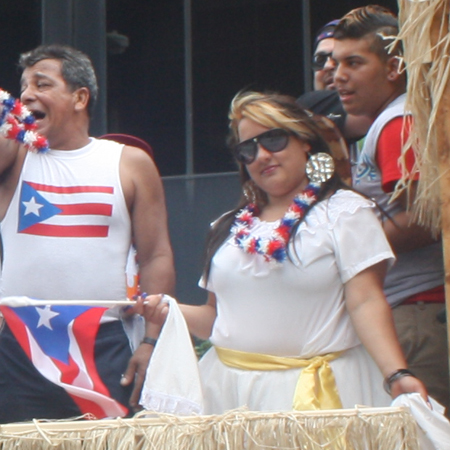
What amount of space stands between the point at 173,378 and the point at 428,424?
2.27 feet

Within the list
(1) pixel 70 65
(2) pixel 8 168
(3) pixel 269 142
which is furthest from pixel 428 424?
(1) pixel 70 65

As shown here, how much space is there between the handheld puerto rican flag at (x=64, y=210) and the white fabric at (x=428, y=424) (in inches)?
51.9

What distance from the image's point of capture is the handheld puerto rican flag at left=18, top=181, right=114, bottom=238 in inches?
135

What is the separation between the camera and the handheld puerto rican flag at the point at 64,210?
11.2 ft

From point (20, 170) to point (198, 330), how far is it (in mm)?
859

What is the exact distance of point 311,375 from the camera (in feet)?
9.33

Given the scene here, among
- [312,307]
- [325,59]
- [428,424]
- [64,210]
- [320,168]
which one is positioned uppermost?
[325,59]

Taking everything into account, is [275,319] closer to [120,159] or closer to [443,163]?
[443,163]

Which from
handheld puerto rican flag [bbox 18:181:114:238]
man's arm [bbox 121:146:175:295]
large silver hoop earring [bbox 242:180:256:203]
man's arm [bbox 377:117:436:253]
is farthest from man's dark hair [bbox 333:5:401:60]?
handheld puerto rican flag [bbox 18:181:114:238]

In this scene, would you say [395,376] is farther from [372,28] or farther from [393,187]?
[372,28]

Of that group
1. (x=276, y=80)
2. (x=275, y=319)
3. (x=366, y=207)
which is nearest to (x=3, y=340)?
(x=275, y=319)

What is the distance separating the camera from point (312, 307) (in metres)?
2.90

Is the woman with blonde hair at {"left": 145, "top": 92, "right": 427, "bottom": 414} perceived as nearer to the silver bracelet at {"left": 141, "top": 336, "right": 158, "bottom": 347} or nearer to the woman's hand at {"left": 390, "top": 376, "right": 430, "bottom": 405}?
the woman's hand at {"left": 390, "top": 376, "right": 430, "bottom": 405}

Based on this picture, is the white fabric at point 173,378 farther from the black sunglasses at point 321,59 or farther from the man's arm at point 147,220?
the black sunglasses at point 321,59
